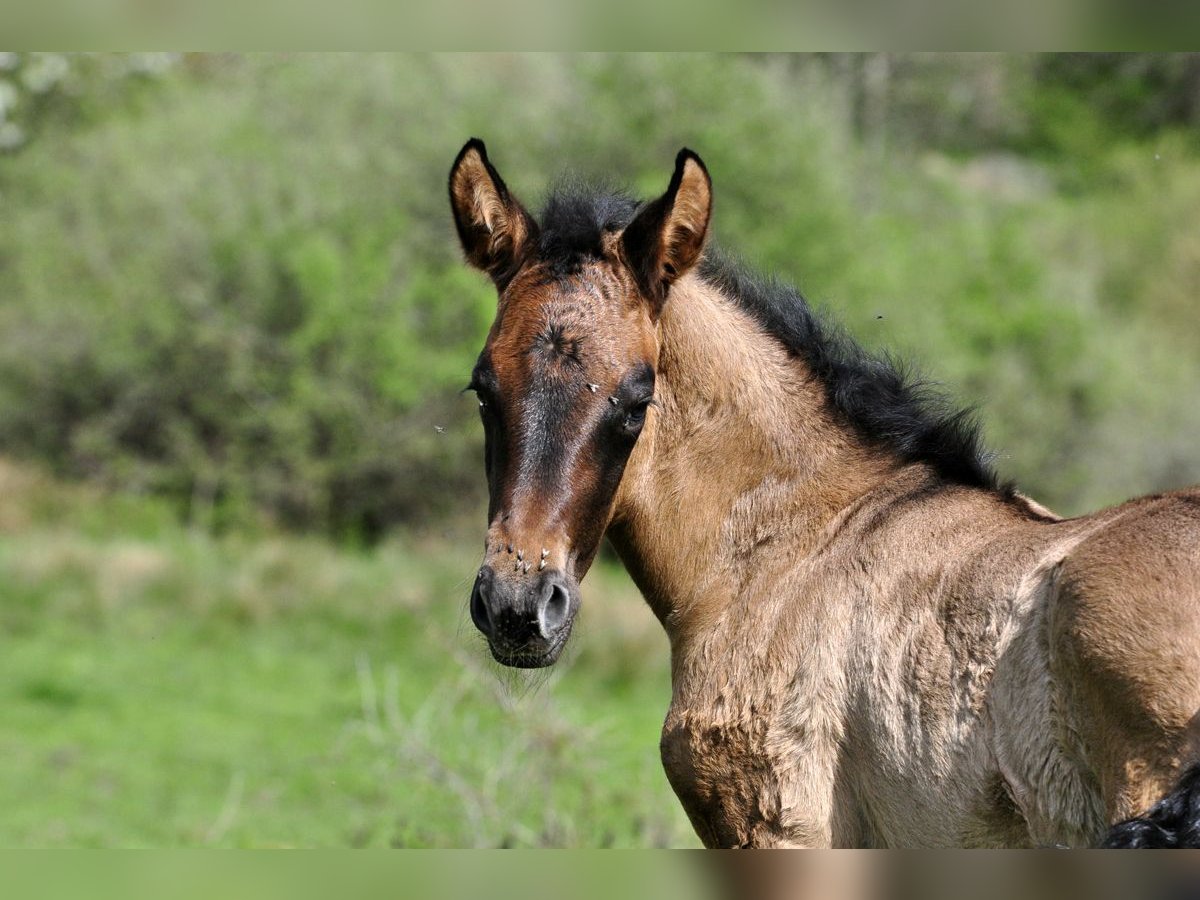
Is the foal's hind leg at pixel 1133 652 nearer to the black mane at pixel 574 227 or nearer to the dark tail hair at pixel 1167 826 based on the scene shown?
the dark tail hair at pixel 1167 826

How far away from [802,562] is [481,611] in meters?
1.18

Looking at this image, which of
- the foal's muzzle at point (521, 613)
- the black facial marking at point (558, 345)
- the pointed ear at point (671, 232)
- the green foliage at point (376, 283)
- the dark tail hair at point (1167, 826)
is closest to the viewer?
the dark tail hair at point (1167, 826)

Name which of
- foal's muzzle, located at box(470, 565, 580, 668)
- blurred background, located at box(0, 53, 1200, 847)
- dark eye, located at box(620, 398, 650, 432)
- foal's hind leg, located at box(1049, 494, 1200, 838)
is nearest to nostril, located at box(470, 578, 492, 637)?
foal's muzzle, located at box(470, 565, 580, 668)

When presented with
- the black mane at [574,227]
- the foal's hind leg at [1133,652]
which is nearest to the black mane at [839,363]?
the black mane at [574,227]

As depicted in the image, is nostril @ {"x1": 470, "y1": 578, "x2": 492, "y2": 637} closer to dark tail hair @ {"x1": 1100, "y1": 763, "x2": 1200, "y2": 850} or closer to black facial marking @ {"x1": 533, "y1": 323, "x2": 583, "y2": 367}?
black facial marking @ {"x1": 533, "y1": 323, "x2": 583, "y2": 367}

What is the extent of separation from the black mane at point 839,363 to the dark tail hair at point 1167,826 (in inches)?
60.1

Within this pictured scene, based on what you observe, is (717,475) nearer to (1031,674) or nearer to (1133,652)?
(1031,674)

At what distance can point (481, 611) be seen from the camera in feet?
13.0

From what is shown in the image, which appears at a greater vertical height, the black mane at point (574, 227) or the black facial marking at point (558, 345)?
the black mane at point (574, 227)

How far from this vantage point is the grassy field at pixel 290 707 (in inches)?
388

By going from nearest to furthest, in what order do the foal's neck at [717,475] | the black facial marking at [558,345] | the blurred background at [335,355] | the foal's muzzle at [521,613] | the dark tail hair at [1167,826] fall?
1. the dark tail hair at [1167,826]
2. the foal's muzzle at [521,613]
3. the black facial marking at [558,345]
4. the foal's neck at [717,475]
5. the blurred background at [335,355]

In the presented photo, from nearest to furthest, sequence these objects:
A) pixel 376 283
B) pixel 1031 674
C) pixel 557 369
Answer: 1. pixel 1031 674
2. pixel 557 369
3. pixel 376 283

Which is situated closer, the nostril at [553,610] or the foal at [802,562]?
the foal at [802,562]

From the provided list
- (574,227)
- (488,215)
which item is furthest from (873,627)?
(488,215)
